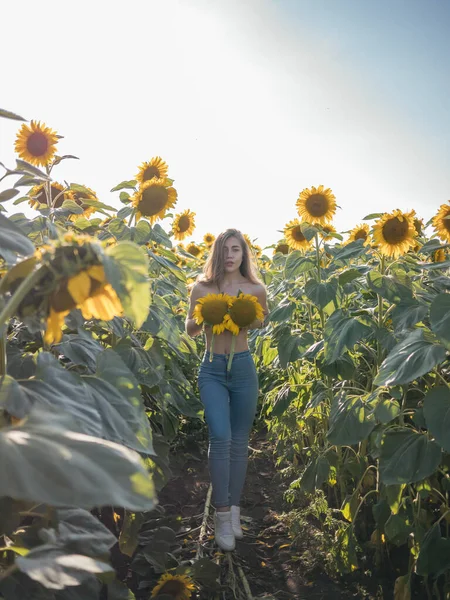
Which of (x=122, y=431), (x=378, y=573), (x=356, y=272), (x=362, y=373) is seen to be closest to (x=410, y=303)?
(x=356, y=272)

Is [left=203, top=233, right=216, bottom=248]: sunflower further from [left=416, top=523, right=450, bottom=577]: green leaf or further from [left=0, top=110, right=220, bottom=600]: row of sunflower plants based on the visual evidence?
[left=416, top=523, right=450, bottom=577]: green leaf

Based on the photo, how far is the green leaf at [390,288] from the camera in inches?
103

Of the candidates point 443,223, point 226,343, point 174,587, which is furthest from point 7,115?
point 443,223

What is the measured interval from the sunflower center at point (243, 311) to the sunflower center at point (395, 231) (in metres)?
0.86

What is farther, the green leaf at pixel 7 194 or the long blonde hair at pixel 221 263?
the long blonde hair at pixel 221 263

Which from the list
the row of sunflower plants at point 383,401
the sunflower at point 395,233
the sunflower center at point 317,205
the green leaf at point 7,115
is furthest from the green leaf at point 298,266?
the green leaf at point 7,115

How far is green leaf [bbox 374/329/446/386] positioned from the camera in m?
1.80

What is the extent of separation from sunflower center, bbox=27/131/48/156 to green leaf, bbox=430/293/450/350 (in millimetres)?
2662

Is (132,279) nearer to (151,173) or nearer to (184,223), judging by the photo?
(151,173)

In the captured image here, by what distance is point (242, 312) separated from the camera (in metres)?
3.09

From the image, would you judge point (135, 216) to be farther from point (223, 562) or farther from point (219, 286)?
point (223, 562)

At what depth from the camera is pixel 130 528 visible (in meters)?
2.47

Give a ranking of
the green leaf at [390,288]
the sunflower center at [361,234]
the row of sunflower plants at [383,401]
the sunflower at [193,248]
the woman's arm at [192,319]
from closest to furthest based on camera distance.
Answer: the row of sunflower plants at [383,401] < the green leaf at [390,288] < the woman's arm at [192,319] < the sunflower center at [361,234] < the sunflower at [193,248]

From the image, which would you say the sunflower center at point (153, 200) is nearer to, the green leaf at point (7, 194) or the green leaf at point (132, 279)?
the green leaf at point (7, 194)
